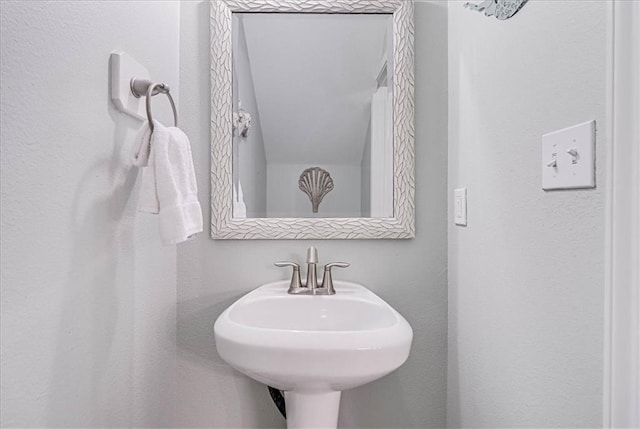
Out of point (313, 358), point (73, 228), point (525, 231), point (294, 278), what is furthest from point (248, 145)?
point (525, 231)

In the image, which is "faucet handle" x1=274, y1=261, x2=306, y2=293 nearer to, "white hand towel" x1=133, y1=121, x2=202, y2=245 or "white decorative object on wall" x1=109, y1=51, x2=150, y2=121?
"white hand towel" x1=133, y1=121, x2=202, y2=245

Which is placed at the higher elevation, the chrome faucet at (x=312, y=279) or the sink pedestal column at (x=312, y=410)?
the chrome faucet at (x=312, y=279)

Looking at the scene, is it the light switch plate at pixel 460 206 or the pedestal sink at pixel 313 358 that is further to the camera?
the light switch plate at pixel 460 206

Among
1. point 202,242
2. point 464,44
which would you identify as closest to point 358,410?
point 202,242

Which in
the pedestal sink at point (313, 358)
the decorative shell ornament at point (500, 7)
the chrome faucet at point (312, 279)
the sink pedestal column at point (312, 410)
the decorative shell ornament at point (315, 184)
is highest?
the decorative shell ornament at point (500, 7)

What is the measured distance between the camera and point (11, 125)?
644mm

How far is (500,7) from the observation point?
100cm

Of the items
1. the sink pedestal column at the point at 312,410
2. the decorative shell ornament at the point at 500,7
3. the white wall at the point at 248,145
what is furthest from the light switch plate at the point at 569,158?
the white wall at the point at 248,145

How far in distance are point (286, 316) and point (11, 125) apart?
817 mm

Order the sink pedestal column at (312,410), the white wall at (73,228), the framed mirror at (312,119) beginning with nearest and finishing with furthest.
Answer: the white wall at (73,228) < the sink pedestal column at (312,410) < the framed mirror at (312,119)

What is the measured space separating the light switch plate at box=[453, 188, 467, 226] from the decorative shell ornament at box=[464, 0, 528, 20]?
0.47m

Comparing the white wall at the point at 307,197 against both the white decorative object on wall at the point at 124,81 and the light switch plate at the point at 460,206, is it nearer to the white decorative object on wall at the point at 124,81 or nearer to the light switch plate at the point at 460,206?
the light switch plate at the point at 460,206

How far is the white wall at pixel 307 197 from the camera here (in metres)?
1.38

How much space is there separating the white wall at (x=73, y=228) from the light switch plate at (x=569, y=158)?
898 mm
